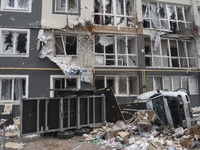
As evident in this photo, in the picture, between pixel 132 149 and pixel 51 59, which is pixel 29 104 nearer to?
pixel 132 149

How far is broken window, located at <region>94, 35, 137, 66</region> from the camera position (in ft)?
39.1

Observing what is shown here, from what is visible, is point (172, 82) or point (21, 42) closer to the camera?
point (21, 42)

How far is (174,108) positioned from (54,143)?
5.08 m

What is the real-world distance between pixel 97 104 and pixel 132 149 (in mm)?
3041

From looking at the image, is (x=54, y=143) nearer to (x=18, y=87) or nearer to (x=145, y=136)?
(x=145, y=136)

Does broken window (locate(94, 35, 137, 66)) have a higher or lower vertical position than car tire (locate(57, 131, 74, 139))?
higher

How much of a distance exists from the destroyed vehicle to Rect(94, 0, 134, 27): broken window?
736cm

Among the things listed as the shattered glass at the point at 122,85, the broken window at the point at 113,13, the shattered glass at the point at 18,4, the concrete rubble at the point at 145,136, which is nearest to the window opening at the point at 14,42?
the shattered glass at the point at 18,4

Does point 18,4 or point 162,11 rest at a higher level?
point 162,11

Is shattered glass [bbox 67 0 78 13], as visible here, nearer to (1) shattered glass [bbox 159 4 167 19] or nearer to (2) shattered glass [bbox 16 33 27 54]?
(2) shattered glass [bbox 16 33 27 54]

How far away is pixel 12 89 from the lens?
10.4 m

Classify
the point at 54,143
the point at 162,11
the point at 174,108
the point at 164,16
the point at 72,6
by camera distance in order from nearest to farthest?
the point at 54,143, the point at 174,108, the point at 72,6, the point at 164,16, the point at 162,11

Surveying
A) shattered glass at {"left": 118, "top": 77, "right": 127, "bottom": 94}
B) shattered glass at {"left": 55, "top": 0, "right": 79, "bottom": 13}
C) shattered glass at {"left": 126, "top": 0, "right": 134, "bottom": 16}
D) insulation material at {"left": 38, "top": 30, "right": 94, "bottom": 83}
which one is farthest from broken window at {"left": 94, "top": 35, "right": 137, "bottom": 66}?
shattered glass at {"left": 55, "top": 0, "right": 79, "bottom": 13}

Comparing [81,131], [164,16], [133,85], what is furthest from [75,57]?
[164,16]
